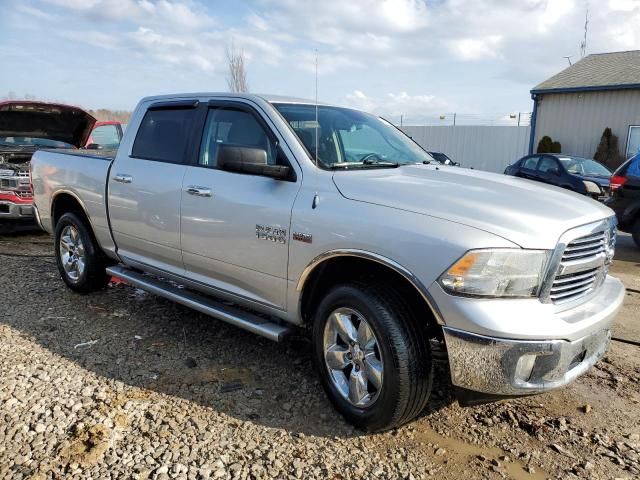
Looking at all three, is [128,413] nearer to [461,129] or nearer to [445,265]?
[445,265]

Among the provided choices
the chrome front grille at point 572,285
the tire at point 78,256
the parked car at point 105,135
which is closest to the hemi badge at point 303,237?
the chrome front grille at point 572,285

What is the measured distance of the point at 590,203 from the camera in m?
3.28

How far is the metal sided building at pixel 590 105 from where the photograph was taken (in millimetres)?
18469

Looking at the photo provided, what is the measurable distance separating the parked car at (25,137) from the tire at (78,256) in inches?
104

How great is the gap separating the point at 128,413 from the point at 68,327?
1705mm

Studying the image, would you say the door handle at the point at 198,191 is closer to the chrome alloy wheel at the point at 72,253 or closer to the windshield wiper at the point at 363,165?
the windshield wiper at the point at 363,165

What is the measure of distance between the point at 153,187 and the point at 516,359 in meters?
2.97

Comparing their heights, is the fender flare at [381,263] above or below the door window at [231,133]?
below

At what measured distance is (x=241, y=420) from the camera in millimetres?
3223

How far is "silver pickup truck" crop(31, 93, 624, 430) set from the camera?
2633 mm

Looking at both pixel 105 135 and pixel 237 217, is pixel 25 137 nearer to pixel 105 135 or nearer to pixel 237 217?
pixel 105 135

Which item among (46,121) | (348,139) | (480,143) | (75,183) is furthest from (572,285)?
(480,143)

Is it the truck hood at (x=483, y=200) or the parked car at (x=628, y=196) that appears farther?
the parked car at (x=628, y=196)

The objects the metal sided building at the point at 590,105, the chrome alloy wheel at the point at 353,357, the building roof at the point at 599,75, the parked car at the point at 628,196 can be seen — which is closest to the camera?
the chrome alloy wheel at the point at 353,357
